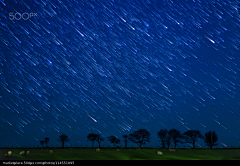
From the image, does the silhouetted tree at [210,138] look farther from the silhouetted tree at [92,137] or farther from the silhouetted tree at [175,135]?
the silhouetted tree at [92,137]

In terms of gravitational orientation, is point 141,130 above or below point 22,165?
above

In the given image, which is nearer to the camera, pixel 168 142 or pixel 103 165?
pixel 103 165

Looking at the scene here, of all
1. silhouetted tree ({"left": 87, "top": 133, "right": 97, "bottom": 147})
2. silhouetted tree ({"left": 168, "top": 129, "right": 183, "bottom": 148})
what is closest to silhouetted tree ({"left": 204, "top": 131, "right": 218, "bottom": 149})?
silhouetted tree ({"left": 168, "top": 129, "right": 183, "bottom": 148})

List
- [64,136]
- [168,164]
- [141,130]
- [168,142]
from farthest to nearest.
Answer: [64,136]
[141,130]
[168,142]
[168,164]

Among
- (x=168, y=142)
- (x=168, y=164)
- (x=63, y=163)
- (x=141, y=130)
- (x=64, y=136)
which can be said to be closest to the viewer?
(x=168, y=164)

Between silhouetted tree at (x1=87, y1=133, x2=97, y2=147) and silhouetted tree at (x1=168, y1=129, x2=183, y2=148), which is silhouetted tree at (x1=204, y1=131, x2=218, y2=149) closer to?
silhouetted tree at (x1=168, y1=129, x2=183, y2=148)

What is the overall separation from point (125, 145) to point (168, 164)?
122534mm

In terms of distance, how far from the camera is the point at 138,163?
13.7m

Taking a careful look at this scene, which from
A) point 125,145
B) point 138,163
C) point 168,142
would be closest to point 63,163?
point 138,163

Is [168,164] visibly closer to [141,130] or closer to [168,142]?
[168,142]

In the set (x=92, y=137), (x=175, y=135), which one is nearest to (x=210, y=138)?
(x=175, y=135)

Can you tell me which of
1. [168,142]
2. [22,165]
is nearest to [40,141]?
[168,142]

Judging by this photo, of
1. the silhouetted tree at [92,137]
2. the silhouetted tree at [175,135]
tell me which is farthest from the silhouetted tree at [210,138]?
the silhouetted tree at [92,137]

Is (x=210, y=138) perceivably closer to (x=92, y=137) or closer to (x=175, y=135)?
(x=175, y=135)
